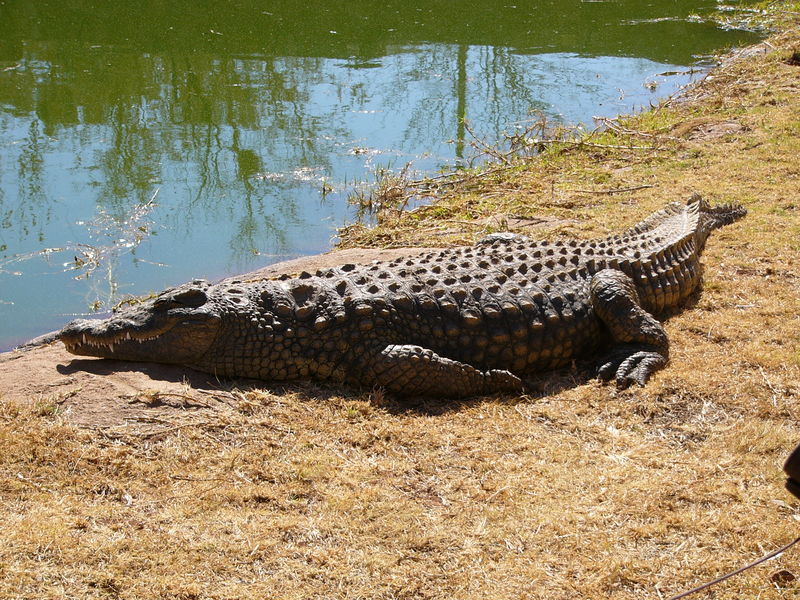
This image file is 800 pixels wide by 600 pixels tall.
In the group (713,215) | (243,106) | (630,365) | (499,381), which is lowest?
(499,381)

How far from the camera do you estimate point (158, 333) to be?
505 cm

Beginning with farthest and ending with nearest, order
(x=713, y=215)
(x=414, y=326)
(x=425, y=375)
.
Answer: (x=713, y=215) → (x=414, y=326) → (x=425, y=375)

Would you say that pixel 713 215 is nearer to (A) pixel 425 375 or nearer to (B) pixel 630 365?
(B) pixel 630 365

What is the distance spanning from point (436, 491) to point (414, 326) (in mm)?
1541

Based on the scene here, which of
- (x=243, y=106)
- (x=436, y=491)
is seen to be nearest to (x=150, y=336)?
(x=436, y=491)

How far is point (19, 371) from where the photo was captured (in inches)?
198

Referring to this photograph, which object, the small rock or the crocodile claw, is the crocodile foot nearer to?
the crocodile claw

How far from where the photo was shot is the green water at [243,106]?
356 inches

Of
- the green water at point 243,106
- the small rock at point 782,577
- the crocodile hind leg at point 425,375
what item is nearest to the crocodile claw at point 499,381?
the crocodile hind leg at point 425,375

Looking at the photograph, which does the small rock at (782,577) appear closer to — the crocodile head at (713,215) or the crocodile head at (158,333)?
the crocodile head at (158,333)

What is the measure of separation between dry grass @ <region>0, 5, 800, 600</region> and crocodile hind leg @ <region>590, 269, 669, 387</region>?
0.17m

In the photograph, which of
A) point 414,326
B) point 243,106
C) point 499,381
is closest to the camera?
point 499,381

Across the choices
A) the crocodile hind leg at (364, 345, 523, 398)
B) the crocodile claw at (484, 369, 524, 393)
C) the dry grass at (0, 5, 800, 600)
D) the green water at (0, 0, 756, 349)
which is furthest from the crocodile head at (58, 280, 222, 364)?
the green water at (0, 0, 756, 349)

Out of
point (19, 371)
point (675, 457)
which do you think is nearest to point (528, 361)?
point (675, 457)
